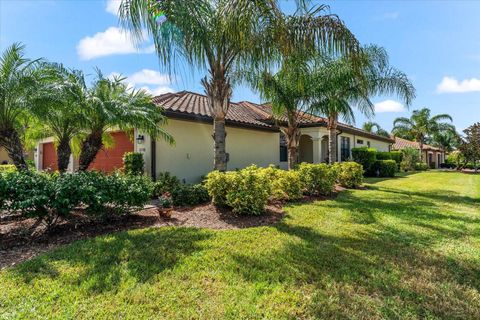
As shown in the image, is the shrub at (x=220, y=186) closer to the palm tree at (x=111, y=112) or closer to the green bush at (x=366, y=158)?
the palm tree at (x=111, y=112)

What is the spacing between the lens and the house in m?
12.5

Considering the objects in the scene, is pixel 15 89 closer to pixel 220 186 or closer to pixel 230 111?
pixel 220 186

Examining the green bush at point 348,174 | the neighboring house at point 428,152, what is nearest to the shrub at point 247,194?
the green bush at point 348,174

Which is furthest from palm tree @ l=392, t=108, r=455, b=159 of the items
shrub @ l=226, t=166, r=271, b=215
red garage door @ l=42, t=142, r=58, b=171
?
red garage door @ l=42, t=142, r=58, b=171

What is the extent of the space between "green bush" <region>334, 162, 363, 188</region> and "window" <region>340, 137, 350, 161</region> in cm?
1030

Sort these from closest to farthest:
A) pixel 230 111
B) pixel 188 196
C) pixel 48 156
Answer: pixel 188 196, pixel 230 111, pixel 48 156

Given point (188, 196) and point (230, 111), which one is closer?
point (188, 196)

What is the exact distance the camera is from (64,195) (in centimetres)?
600

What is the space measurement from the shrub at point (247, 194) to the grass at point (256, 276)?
1091 millimetres

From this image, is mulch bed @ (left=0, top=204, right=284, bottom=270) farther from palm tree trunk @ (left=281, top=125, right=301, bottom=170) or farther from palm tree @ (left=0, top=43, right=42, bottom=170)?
palm tree trunk @ (left=281, top=125, right=301, bottom=170)

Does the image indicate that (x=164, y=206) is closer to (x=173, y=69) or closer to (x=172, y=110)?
(x=173, y=69)

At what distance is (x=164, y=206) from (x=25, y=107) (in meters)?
4.63

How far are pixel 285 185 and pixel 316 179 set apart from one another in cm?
201

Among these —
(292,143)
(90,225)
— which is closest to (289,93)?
(292,143)
